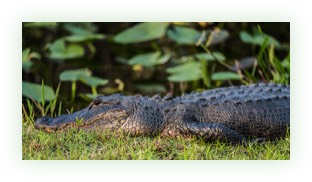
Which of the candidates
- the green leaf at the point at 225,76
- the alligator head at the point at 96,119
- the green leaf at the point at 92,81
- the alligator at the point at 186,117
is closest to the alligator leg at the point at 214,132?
the alligator at the point at 186,117

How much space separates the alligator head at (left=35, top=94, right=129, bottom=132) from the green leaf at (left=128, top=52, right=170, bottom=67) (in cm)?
324

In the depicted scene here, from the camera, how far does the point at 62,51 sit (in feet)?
28.5

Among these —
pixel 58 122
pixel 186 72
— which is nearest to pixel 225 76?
pixel 186 72

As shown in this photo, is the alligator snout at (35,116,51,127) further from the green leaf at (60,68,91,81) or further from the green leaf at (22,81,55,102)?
the green leaf at (60,68,91,81)

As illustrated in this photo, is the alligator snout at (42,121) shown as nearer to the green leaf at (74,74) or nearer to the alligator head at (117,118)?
the alligator head at (117,118)

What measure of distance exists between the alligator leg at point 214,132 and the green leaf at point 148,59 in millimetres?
3577

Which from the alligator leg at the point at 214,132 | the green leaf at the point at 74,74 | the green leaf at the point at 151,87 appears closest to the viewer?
the alligator leg at the point at 214,132

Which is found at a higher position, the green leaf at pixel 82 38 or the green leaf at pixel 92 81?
the green leaf at pixel 82 38

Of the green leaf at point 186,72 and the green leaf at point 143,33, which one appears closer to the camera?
the green leaf at point 186,72

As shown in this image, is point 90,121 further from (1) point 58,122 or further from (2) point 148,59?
(2) point 148,59

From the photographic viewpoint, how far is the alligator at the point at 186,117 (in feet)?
16.9

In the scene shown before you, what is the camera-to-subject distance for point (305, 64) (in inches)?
210
